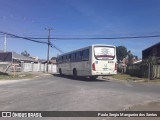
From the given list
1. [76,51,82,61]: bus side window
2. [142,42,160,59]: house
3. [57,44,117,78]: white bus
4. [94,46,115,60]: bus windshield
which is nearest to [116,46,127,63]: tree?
[142,42,160,59]: house

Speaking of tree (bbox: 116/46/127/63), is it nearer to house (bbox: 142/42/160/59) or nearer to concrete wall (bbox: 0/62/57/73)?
concrete wall (bbox: 0/62/57/73)

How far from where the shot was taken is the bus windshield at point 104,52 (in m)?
26.8

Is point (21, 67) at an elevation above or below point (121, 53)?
below

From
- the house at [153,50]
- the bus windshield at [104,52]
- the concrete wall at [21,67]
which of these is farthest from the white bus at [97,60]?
the house at [153,50]

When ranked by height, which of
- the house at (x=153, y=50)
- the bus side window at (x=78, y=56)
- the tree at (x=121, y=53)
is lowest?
the bus side window at (x=78, y=56)

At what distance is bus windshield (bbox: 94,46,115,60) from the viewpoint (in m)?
26.8

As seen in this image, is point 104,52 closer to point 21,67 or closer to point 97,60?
point 97,60

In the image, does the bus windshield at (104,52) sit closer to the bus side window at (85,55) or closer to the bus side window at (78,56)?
the bus side window at (85,55)

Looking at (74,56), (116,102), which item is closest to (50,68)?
(74,56)

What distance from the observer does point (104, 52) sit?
2716cm

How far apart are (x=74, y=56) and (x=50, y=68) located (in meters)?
40.5

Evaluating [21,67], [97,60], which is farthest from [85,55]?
[21,67]

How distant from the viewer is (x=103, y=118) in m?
9.16

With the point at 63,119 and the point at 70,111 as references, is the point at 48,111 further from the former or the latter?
the point at 63,119
